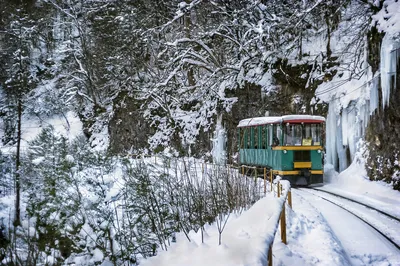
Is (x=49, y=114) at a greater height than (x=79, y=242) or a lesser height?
greater

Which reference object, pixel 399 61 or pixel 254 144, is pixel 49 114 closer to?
pixel 254 144

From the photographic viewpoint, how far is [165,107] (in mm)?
26641

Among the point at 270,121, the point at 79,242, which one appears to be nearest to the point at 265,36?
the point at 270,121

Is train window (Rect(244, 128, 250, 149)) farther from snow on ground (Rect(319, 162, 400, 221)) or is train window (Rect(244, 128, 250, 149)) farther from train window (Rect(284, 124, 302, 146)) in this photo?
snow on ground (Rect(319, 162, 400, 221))

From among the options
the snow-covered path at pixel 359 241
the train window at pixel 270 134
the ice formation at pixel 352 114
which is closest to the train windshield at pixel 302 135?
the train window at pixel 270 134

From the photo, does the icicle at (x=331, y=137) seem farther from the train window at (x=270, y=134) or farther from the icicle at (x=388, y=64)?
the icicle at (x=388, y=64)

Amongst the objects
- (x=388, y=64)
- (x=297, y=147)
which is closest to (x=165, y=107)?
(x=297, y=147)

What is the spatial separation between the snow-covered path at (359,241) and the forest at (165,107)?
6.12 ft

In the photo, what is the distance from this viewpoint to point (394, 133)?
1325cm

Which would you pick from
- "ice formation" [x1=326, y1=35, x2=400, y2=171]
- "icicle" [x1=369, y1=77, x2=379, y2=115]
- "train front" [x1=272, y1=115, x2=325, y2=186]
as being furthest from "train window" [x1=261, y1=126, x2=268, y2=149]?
"icicle" [x1=369, y1=77, x2=379, y2=115]

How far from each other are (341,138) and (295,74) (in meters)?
7.12

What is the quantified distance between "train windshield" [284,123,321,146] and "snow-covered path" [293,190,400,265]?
19.0ft

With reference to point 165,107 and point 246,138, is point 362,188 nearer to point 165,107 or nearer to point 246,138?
point 246,138

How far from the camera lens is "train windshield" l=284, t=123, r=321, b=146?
15.2 m
